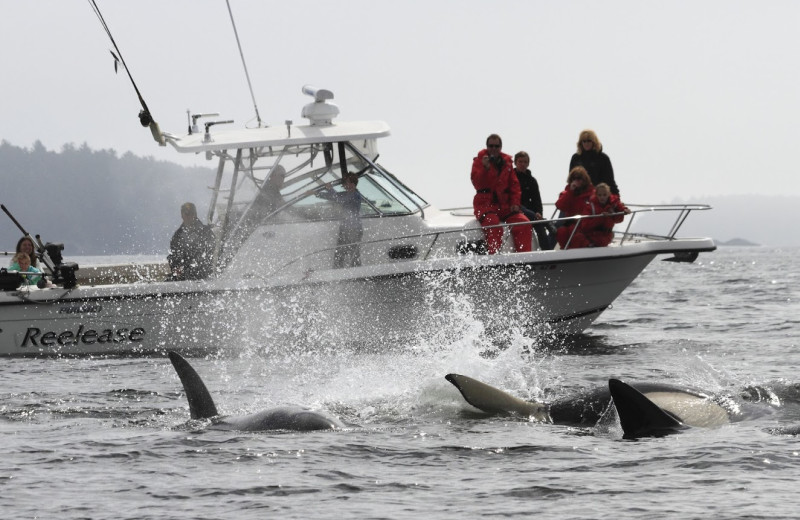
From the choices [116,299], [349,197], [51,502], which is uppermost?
[349,197]

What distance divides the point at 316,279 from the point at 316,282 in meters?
0.04

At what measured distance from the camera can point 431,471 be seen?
739 centimetres

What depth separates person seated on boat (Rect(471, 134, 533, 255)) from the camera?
1460cm

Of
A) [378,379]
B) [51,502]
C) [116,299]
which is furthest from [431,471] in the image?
[116,299]

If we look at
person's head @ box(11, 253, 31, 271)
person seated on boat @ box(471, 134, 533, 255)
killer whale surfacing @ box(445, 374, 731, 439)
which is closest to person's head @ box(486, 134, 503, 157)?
person seated on boat @ box(471, 134, 533, 255)

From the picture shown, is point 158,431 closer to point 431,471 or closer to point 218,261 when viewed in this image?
point 431,471

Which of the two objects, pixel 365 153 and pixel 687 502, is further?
pixel 365 153

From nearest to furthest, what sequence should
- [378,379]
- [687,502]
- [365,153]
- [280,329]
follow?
[687,502], [378,379], [280,329], [365,153]

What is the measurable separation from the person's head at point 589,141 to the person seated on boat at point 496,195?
1.11m

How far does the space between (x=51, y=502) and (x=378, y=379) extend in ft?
16.7

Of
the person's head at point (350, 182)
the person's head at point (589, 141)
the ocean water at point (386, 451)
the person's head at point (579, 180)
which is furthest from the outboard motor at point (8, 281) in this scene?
the person's head at point (589, 141)

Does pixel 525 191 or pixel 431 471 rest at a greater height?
pixel 525 191

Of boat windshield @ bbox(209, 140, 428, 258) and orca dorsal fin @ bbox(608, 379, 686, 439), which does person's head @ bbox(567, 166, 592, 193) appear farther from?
orca dorsal fin @ bbox(608, 379, 686, 439)

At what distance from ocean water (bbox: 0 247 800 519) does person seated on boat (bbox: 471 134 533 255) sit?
2166mm
